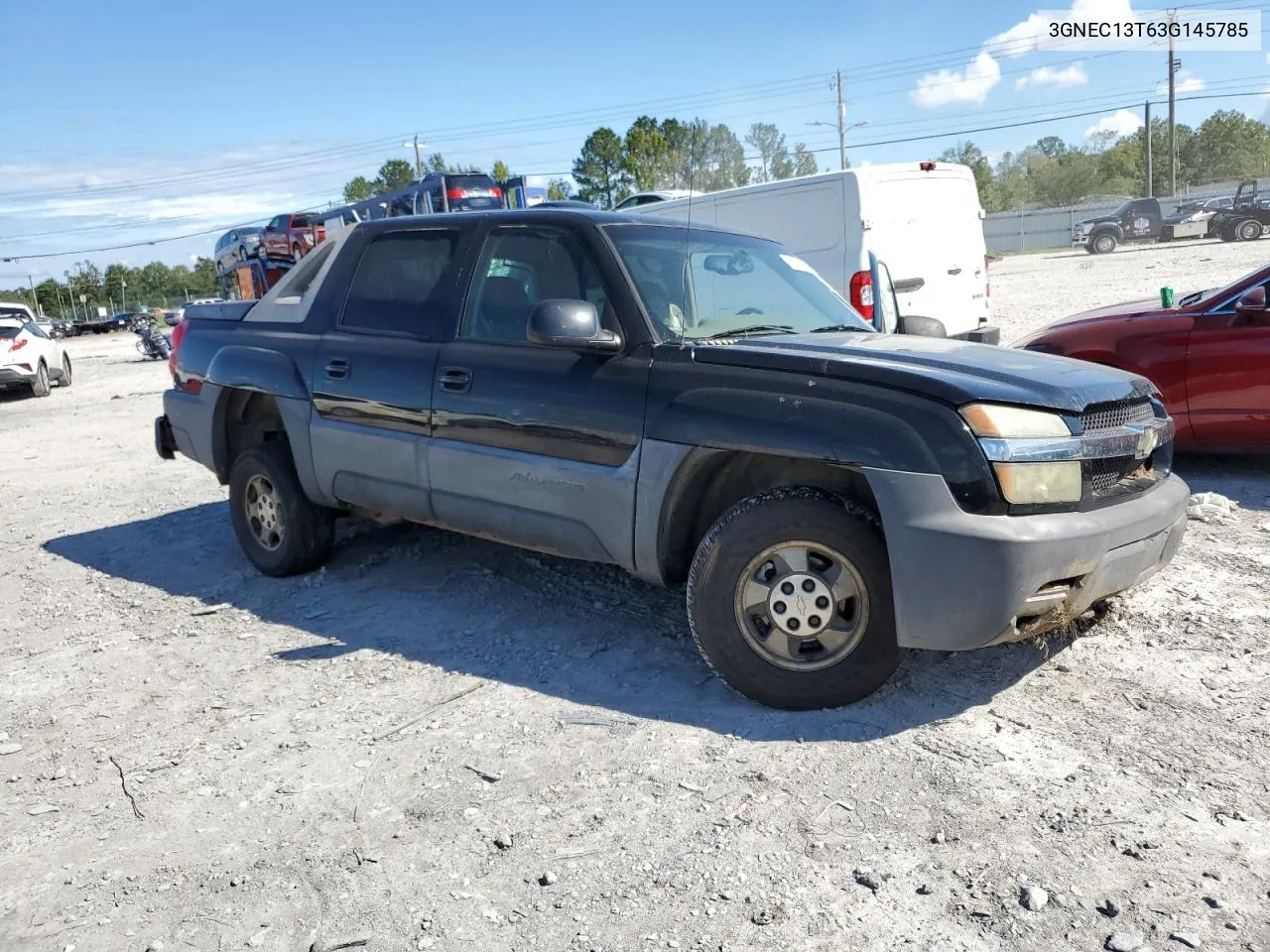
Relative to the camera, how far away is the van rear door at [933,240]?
9523mm

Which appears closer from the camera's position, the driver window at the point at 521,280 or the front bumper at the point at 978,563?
the front bumper at the point at 978,563

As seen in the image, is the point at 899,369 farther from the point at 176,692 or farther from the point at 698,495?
the point at 176,692

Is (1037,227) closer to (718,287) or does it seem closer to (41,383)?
(41,383)

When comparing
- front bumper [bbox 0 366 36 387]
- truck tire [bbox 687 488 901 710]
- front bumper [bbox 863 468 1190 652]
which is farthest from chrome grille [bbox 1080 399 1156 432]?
front bumper [bbox 0 366 36 387]

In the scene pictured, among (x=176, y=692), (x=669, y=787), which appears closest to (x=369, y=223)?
(x=176, y=692)

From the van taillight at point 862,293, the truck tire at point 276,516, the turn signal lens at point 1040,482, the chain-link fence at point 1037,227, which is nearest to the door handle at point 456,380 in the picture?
the truck tire at point 276,516

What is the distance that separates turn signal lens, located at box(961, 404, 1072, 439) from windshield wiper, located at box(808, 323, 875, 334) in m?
1.17

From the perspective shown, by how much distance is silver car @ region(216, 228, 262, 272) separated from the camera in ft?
91.3

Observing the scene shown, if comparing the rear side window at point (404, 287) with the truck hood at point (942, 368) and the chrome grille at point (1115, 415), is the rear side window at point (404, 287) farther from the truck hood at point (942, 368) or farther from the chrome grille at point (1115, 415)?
the chrome grille at point (1115, 415)

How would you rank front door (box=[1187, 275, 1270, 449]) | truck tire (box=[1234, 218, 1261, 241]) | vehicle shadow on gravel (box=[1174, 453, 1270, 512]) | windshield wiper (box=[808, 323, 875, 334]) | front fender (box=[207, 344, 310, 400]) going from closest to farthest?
windshield wiper (box=[808, 323, 875, 334]) < front fender (box=[207, 344, 310, 400]) < vehicle shadow on gravel (box=[1174, 453, 1270, 512]) < front door (box=[1187, 275, 1270, 449]) < truck tire (box=[1234, 218, 1261, 241])

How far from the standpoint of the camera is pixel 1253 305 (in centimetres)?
634

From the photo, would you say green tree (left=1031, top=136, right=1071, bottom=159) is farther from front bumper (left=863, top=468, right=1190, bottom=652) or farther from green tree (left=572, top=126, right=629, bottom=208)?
front bumper (left=863, top=468, right=1190, bottom=652)

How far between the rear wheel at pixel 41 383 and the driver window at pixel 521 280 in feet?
55.6

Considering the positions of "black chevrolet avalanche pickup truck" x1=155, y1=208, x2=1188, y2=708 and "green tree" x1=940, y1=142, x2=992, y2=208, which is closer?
"black chevrolet avalanche pickup truck" x1=155, y1=208, x2=1188, y2=708
